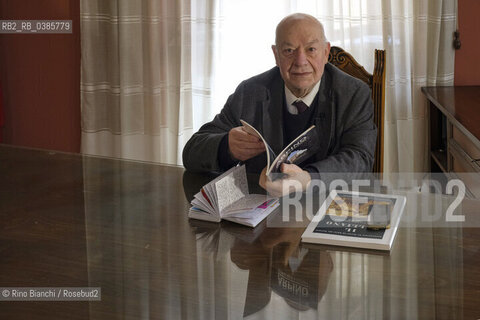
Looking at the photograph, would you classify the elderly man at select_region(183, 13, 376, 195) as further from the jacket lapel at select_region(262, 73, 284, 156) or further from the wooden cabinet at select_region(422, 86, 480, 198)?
Answer: the wooden cabinet at select_region(422, 86, 480, 198)

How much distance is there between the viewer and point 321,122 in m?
2.43

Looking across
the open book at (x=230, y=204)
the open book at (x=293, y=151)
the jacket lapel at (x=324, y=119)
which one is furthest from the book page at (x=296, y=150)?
the jacket lapel at (x=324, y=119)

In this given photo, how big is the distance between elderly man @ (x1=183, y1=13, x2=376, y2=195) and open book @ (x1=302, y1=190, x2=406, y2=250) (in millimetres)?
344

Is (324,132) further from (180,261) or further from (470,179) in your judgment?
(180,261)

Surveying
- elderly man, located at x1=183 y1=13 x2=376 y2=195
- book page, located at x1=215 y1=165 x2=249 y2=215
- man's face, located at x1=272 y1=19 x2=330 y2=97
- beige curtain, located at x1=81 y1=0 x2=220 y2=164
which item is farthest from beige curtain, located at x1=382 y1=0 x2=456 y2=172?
book page, located at x1=215 y1=165 x2=249 y2=215

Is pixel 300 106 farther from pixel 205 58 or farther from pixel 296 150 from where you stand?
pixel 205 58

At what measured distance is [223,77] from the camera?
3879 mm

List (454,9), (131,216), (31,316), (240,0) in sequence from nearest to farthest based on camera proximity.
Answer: (31,316) < (131,216) < (454,9) < (240,0)

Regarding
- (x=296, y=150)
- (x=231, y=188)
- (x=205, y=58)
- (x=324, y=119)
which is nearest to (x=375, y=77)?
(x=324, y=119)

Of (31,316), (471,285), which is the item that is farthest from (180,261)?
(471,285)

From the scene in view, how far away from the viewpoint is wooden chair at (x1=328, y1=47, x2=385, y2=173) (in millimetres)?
2678

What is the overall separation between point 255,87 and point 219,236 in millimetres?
1011

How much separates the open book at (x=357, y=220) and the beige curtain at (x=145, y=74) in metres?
2.10

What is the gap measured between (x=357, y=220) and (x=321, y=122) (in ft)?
2.63
